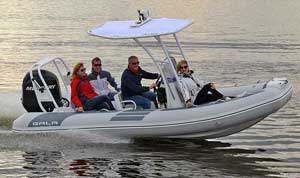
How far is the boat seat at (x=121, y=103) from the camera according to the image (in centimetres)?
1338

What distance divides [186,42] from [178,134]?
21.4 metres

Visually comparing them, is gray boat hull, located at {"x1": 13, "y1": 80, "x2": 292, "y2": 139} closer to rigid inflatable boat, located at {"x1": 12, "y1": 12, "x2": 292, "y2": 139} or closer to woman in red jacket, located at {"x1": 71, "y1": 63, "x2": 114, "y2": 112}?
rigid inflatable boat, located at {"x1": 12, "y1": 12, "x2": 292, "y2": 139}

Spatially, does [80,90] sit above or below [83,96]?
above

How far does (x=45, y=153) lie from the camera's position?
12609mm

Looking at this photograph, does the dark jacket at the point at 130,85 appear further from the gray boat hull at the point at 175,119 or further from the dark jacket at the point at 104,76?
the dark jacket at the point at 104,76

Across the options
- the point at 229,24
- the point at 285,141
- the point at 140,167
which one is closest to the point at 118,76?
the point at 285,141

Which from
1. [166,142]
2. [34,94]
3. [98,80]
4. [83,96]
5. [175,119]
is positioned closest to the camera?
[175,119]

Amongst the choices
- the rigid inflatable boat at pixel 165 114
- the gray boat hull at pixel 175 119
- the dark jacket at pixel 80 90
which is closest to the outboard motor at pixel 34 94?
the rigid inflatable boat at pixel 165 114

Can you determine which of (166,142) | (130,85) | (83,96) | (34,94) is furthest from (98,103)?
(166,142)

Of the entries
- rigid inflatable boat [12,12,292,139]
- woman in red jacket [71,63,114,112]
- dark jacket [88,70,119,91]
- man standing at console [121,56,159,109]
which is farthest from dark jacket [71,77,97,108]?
man standing at console [121,56,159,109]

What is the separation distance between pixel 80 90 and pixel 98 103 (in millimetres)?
398

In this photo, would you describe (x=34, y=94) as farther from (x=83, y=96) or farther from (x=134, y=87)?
(x=134, y=87)

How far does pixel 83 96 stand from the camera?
531 inches

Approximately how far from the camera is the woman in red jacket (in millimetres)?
13320
